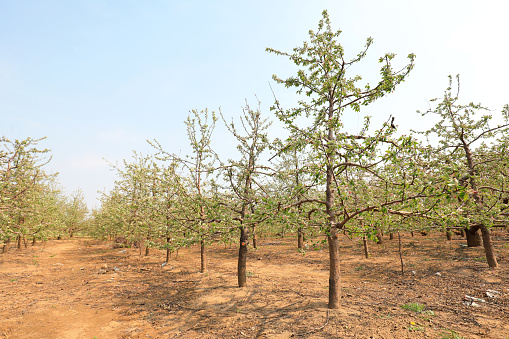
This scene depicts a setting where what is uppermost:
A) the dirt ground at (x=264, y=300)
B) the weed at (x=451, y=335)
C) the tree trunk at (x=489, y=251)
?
the tree trunk at (x=489, y=251)

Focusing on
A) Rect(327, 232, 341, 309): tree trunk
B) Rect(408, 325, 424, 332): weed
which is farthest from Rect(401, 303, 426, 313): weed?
Rect(327, 232, 341, 309): tree trunk

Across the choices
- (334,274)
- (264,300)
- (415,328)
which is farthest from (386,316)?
(264,300)

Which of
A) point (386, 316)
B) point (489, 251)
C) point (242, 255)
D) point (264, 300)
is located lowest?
point (264, 300)

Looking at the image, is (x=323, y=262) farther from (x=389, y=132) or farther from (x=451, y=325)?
(x=389, y=132)

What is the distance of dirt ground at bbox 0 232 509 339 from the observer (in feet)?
22.6

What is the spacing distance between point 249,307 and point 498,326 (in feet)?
24.2

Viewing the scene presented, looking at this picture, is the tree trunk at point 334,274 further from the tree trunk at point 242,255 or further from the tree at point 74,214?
the tree at point 74,214

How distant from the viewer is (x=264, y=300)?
947 cm

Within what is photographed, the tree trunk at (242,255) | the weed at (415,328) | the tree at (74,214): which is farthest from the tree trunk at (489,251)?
the tree at (74,214)

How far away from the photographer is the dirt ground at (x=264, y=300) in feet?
22.6

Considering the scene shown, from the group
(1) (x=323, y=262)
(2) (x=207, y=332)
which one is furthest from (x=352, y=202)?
(1) (x=323, y=262)

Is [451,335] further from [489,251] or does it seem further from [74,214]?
[74,214]

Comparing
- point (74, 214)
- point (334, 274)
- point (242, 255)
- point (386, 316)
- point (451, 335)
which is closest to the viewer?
point (451, 335)

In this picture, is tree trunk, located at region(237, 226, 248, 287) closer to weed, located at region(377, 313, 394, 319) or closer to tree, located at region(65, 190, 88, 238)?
weed, located at region(377, 313, 394, 319)
